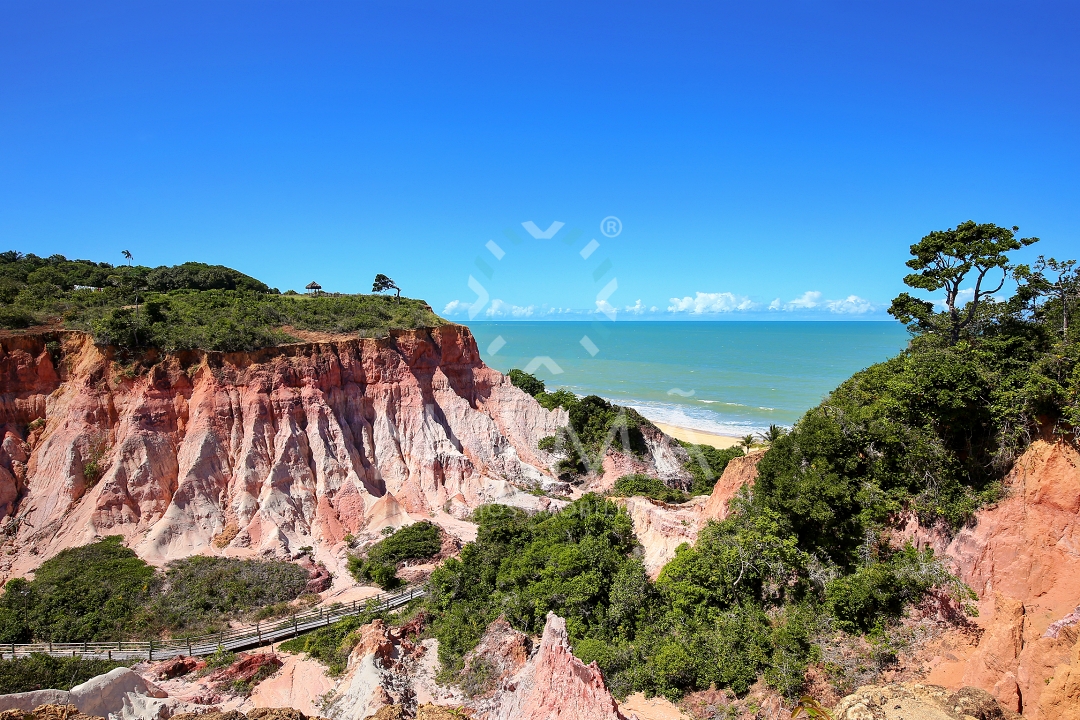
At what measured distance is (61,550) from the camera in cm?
2009

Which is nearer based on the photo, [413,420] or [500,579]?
[500,579]

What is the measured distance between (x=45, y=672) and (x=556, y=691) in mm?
13967

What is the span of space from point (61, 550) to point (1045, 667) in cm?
2844

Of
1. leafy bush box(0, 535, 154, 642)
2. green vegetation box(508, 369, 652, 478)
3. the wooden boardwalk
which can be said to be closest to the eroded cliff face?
leafy bush box(0, 535, 154, 642)

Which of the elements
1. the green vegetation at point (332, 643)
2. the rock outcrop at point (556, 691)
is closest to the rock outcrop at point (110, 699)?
the green vegetation at point (332, 643)

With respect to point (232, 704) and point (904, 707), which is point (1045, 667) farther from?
point (232, 704)

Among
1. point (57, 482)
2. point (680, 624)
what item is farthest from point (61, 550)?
point (680, 624)

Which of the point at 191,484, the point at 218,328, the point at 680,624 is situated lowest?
the point at 680,624

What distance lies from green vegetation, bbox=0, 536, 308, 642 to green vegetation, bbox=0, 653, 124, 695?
4.95 feet

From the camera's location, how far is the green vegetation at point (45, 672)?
1380 centimetres

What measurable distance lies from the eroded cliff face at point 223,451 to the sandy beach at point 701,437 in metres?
19.3

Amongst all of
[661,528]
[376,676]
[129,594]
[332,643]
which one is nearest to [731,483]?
[661,528]

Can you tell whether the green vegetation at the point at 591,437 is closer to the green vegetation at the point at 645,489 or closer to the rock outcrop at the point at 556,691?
the green vegetation at the point at 645,489

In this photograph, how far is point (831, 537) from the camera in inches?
527
